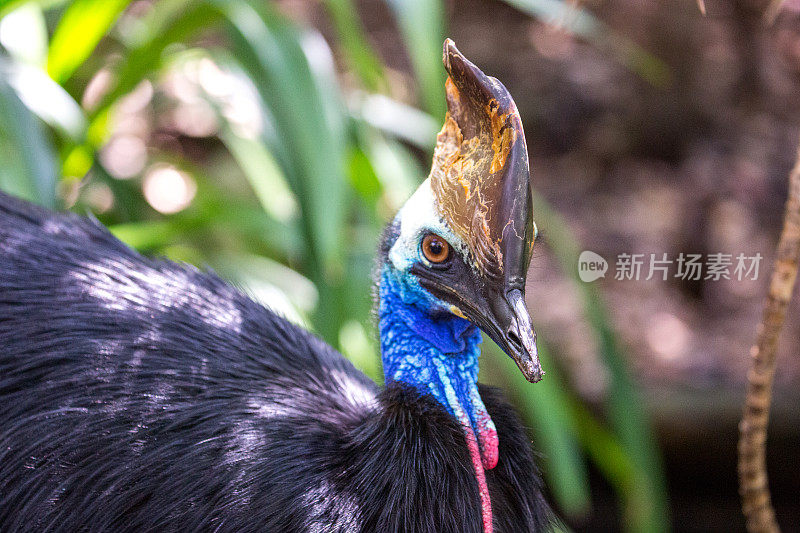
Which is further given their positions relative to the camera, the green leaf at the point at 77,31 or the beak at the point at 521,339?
the green leaf at the point at 77,31

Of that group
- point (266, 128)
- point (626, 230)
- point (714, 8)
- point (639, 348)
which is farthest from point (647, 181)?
point (266, 128)

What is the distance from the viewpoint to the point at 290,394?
1.12 meters

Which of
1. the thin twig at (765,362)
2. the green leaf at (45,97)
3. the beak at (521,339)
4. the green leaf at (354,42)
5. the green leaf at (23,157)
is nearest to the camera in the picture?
the beak at (521,339)

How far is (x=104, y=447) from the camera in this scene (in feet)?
3.51

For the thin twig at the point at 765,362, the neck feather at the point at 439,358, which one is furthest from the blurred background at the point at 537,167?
the thin twig at the point at 765,362

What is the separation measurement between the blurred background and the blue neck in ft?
0.58

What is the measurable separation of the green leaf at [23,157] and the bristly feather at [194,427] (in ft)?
1.22

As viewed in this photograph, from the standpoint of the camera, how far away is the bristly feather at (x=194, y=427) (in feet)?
3.34

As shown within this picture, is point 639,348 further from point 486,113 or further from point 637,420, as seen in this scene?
point 486,113

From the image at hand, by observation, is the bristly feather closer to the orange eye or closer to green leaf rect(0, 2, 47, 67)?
the orange eye

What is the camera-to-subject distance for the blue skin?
1073 millimetres

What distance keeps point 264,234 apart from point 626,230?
68.4 inches

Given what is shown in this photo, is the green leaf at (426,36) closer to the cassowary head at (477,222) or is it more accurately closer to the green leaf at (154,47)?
the green leaf at (154,47)

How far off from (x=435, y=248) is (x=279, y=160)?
936 millimetres
